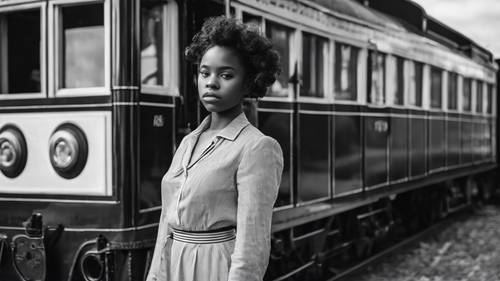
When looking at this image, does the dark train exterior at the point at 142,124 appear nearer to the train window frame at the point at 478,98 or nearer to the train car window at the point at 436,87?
the train car window at the point at 436,87

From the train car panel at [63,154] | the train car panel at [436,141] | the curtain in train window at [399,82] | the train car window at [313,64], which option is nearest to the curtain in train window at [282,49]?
the train car window at [313,64]

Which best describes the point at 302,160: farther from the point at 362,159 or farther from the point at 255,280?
the point at 255,280

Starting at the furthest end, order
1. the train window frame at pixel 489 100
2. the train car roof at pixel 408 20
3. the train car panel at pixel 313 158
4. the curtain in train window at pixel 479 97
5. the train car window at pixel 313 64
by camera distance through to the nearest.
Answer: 1. the train window frame at pixel 489 100
2. the curtain in train window at pixel 479 97
3. the train car roof at pixel 408 20
4. the train car window at pixel 313 64
5. the train car panel at pixel 313 158

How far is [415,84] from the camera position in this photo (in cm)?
1029

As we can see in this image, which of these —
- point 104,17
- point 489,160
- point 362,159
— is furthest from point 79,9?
point 489,160

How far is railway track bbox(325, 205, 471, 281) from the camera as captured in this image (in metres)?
7.76

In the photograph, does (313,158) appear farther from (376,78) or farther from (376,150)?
(376,78)

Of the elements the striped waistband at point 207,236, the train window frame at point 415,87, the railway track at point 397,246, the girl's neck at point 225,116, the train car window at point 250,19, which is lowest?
the railway track at point 397,246

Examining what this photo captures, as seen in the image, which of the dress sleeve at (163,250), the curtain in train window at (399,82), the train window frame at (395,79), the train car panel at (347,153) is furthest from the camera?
Answer: the curtain in train window at (399,82)

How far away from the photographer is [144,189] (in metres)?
4.82

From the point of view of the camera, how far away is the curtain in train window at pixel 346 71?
25.1 ft

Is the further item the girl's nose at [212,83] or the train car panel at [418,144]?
the train car panel at [418,144]

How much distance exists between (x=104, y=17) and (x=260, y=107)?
170cm

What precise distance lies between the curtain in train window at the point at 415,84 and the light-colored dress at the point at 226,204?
7837 mm
